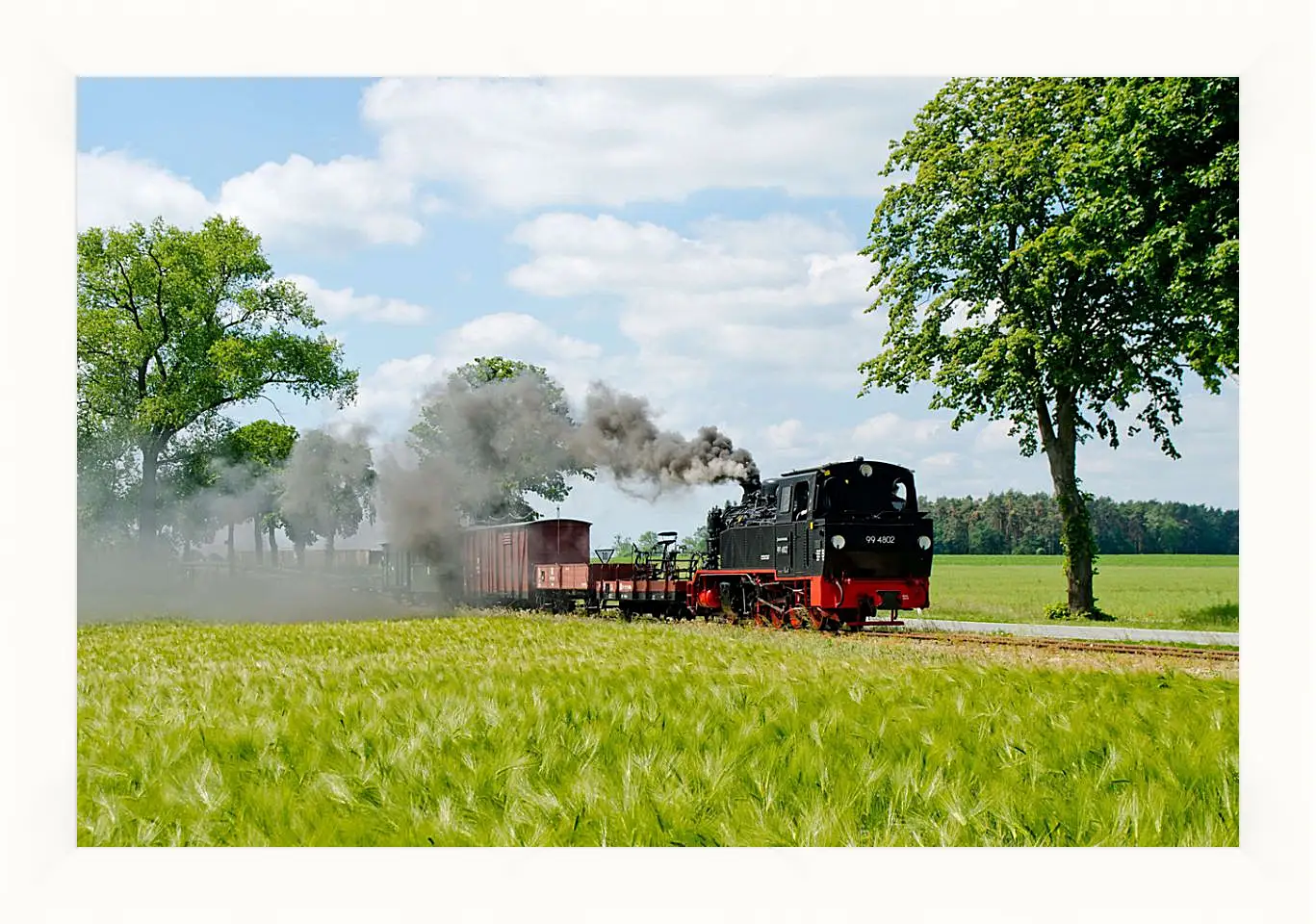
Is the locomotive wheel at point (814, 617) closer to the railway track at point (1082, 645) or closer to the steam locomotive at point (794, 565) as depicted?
the steam locomotive at point (794, 565)

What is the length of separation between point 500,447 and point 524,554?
17.1 ft

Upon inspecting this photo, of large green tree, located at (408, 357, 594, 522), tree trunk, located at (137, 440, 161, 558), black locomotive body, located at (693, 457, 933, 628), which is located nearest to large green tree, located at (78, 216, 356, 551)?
tree trunk, located at (137, 440, 161, 558)

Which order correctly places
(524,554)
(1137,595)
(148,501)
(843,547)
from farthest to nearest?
1. (524,554)
2. (1137,595)
3. (148,501)
4. (843,547)

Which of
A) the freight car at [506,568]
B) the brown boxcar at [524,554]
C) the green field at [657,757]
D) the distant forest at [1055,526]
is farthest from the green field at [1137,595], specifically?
the green field at [657,757]

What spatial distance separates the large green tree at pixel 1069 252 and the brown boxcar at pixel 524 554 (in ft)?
27.9

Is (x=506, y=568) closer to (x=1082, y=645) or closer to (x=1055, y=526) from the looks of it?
(x=1055, y=526)

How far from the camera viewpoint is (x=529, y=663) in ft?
26.5

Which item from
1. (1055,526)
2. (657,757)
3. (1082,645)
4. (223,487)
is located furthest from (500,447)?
(657,757)

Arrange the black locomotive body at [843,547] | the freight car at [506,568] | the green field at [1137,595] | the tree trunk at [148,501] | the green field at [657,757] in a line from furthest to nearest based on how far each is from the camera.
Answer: the freight car at [506,568]
the tree trunk at [148,501]
the green field at [1137,595]
the black locomotive body at [843,547]
the green field at [657,757]

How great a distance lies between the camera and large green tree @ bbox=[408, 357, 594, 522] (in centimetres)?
3148

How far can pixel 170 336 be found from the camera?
25.6 metres

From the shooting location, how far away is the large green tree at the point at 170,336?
79.3ft

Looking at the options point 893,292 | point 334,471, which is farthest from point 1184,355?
point 334,471
